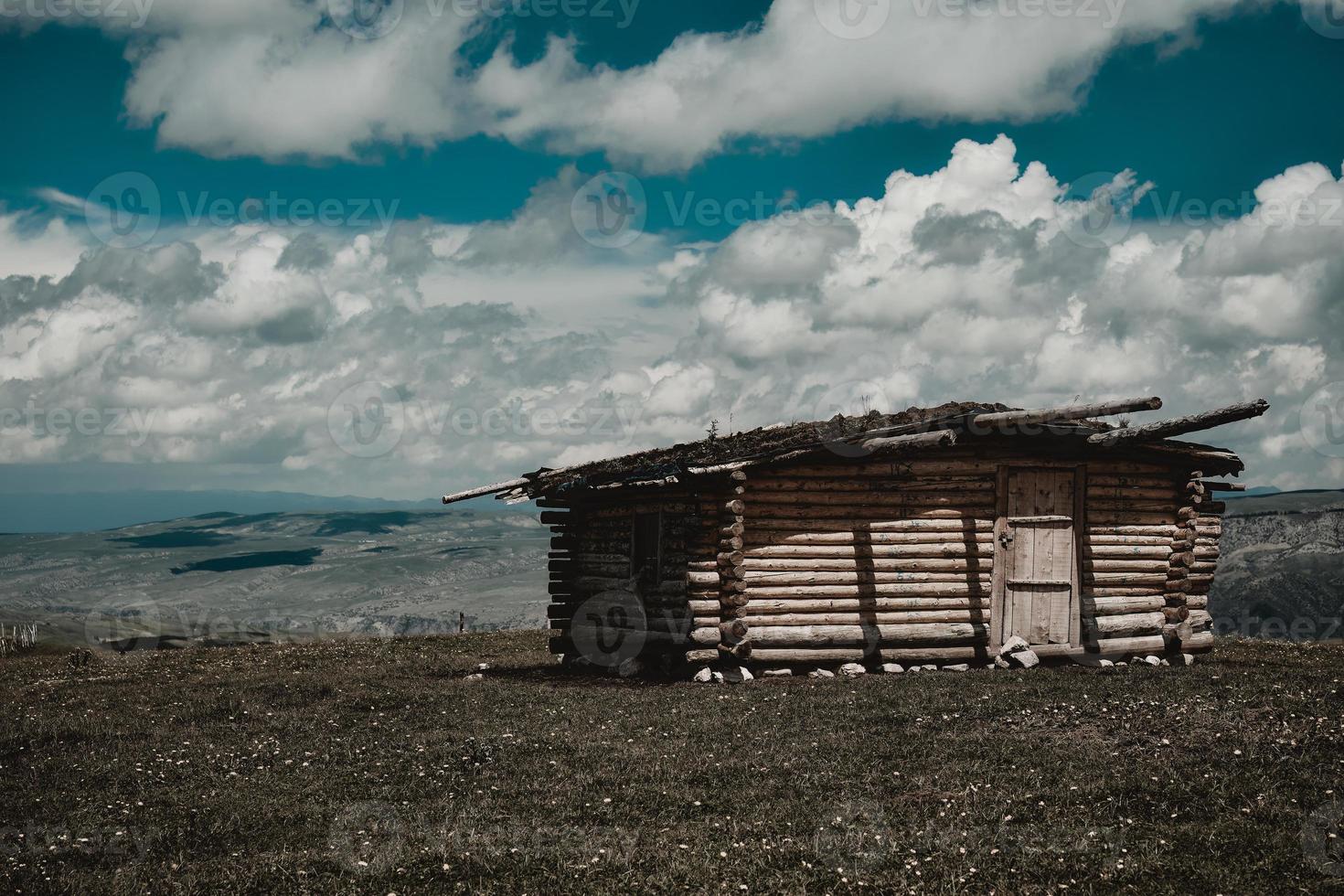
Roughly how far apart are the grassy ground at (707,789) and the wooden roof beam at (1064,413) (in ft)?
15.0

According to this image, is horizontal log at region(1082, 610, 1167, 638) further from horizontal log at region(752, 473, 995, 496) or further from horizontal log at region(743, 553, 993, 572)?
horizontal log at region(752, 473, 995, 496)

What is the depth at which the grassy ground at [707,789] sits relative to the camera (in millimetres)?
8305

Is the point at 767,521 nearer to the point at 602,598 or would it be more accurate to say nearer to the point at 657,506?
the point at 657,506

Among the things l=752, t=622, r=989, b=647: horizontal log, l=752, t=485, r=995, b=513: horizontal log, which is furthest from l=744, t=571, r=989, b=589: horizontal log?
l=752, t=485, r=995, b=513: horizontal log

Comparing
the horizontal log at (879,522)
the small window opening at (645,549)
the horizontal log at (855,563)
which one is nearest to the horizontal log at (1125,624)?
the horizontal log at (855,563)

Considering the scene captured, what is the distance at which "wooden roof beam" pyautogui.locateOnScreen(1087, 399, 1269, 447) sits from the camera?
18.3 m

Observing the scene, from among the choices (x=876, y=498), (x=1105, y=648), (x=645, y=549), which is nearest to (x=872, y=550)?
(x=876, y=498)

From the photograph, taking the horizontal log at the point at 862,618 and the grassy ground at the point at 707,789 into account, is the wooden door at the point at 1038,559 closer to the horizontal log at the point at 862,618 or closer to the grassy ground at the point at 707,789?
the horizontal log at the point at 862,618

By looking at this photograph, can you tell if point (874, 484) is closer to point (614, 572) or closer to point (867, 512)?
point (867, 512)

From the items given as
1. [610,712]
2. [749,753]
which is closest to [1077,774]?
[749,753]

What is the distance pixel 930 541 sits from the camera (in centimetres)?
1973

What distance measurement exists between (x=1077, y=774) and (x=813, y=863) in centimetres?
385

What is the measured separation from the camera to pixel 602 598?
22891 millimetres

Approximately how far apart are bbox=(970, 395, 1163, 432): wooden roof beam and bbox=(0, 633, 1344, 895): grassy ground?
4.57 metres
